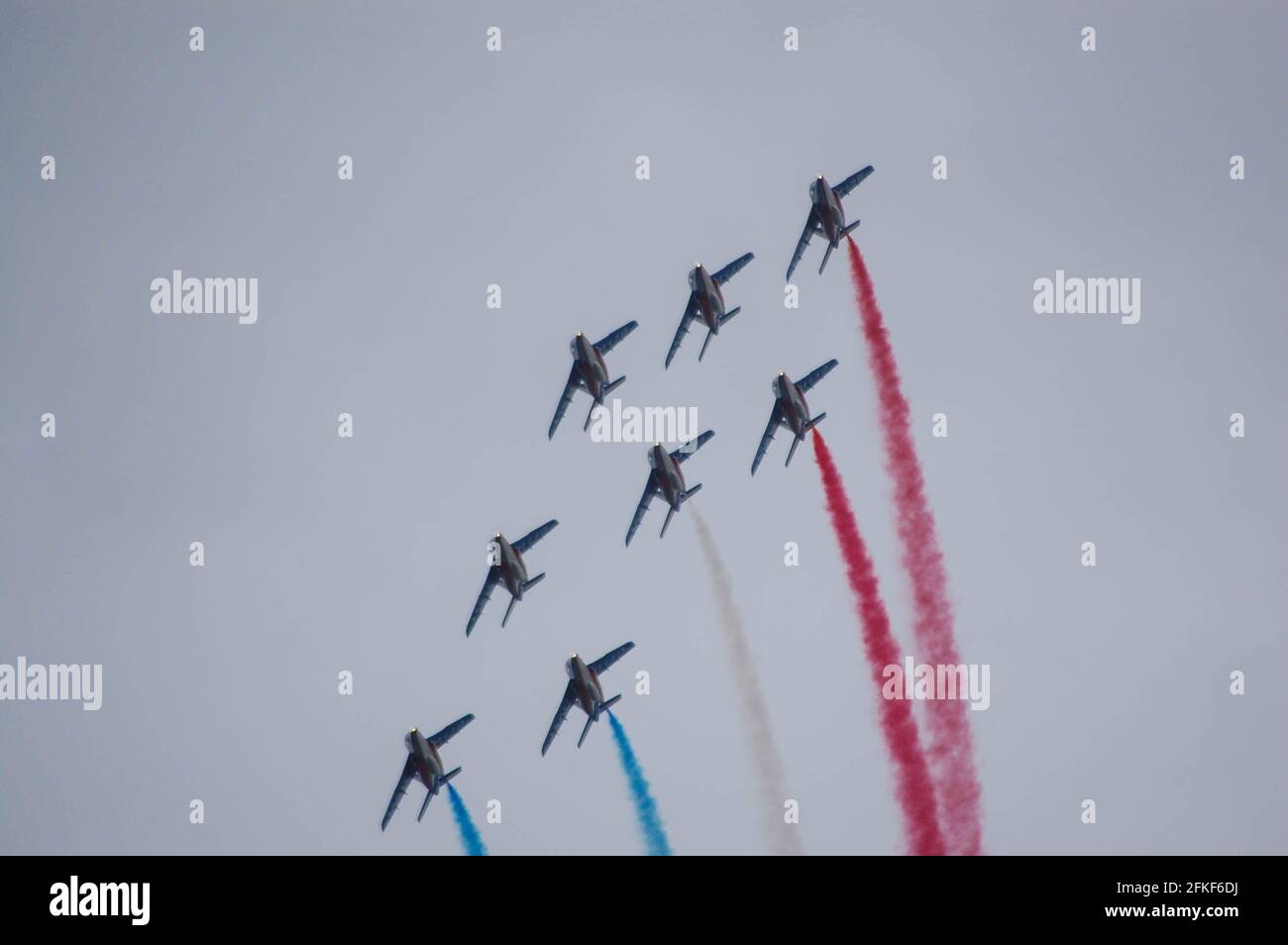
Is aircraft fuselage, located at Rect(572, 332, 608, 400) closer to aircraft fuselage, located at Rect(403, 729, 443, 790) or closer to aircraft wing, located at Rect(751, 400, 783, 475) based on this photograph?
aircraft wing, located at Rect(751, 400, 783, 475)

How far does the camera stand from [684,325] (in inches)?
2420

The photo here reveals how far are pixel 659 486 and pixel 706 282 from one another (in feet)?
22.1

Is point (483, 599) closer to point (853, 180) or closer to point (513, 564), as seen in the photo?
point (513, 564)

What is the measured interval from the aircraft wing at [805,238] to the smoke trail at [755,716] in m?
8.96

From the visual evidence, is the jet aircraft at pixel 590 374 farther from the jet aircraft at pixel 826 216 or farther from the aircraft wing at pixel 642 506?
the jet aircraft at pixel 826 216

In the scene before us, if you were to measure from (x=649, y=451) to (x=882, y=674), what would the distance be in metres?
10.1

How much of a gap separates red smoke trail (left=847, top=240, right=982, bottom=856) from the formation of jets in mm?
2080

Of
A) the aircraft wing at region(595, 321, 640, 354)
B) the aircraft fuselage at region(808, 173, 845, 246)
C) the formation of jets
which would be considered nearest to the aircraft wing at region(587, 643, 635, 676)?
the formation of jets

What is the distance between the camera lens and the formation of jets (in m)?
58.7

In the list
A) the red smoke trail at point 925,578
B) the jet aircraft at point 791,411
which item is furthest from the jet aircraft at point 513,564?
the red smoke trail at point 925,578

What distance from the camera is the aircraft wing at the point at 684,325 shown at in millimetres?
60500

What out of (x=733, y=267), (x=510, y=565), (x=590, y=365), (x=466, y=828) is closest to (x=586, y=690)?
(x=510, y=565)
